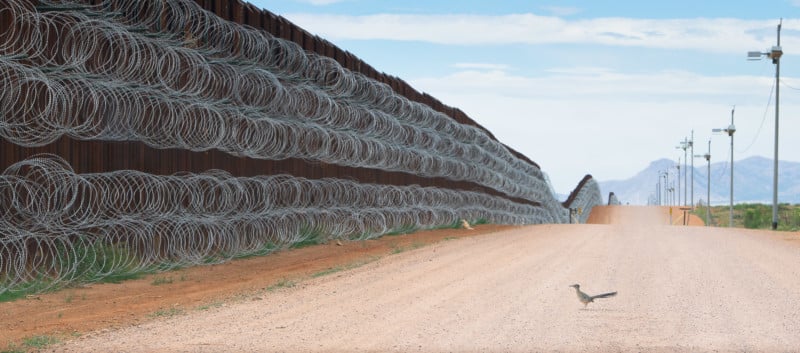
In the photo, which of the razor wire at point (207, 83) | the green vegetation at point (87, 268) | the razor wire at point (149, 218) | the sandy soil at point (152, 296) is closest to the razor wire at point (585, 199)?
the razor wire at point (207, 83)

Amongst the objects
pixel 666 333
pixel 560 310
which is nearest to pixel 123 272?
pixel 560 310

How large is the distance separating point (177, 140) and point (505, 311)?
311 inches

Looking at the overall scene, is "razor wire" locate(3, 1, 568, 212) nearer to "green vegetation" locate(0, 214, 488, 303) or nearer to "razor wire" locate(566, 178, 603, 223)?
"green vegetation" locate(0, 214, 488, 303)

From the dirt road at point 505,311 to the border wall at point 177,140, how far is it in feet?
9.94

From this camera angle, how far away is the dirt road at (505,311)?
8.54 metres

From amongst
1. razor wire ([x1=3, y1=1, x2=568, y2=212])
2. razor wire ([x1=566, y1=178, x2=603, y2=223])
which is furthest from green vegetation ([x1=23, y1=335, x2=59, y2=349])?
razor wire ([x1=566, y1=178, x2=603, y2=223])

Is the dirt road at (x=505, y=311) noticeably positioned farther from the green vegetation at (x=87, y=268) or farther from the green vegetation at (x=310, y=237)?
the green vegetation at (x=310, y=237)

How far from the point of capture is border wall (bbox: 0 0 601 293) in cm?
1270

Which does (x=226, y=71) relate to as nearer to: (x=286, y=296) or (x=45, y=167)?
(x=45, y=167)

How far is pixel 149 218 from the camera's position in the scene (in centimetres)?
1515

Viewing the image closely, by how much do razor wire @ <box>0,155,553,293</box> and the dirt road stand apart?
110 inches

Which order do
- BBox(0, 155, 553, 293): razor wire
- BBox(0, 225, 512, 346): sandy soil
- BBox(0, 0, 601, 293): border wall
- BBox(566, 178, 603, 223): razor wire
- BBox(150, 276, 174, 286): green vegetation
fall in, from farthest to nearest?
BBox(566, 178, 603, 223): razor wire → BBox(150, 276, 174, 286): green vegetation → BBox(0, 0, 601, 293): border wall → BBox(0, 155, 553, 293): razor wire → BBox(0, 225, 512, 346): sandy soil

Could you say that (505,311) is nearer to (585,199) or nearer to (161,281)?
(161,281)

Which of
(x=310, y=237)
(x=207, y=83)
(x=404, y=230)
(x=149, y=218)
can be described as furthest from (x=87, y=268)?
(x=404, y=230)
